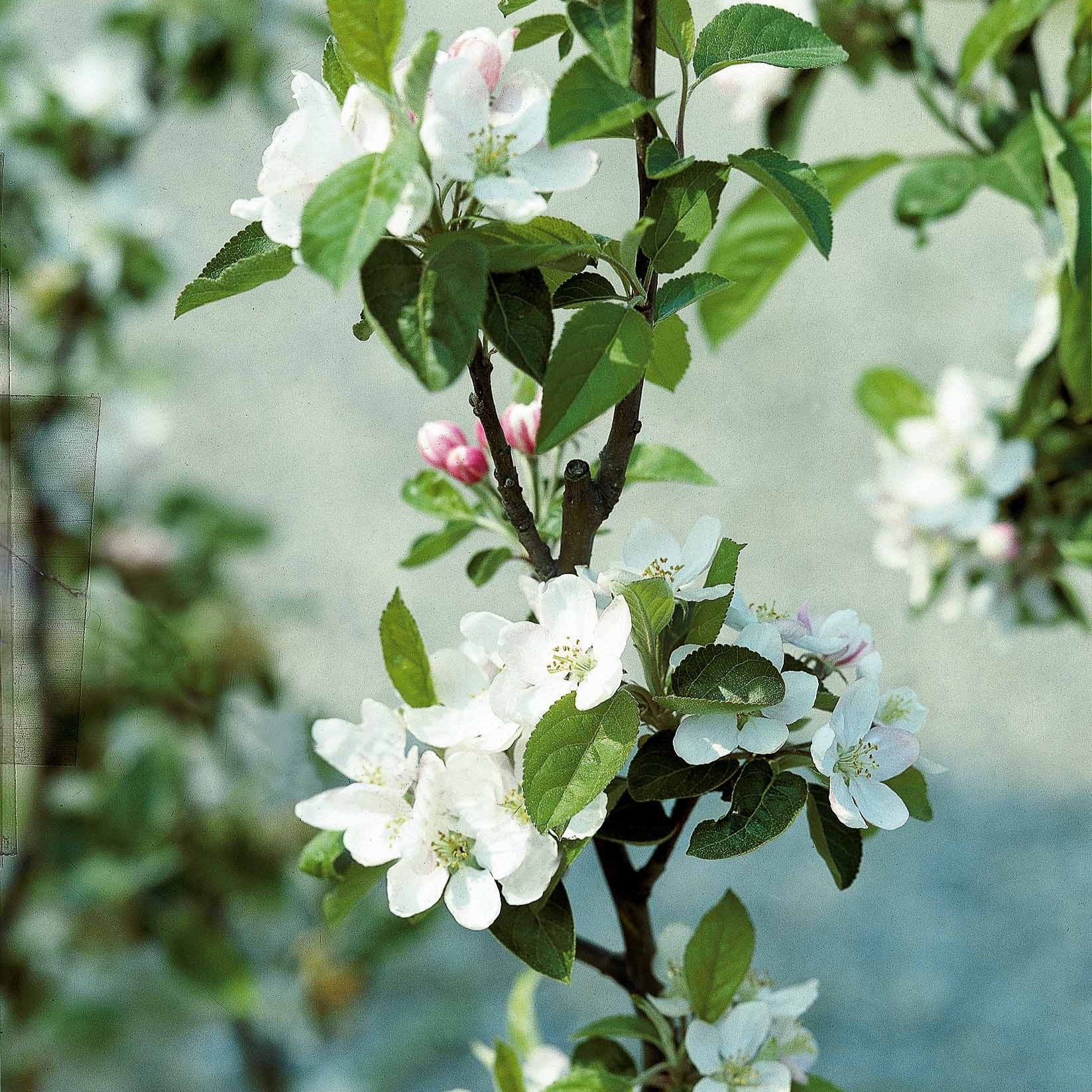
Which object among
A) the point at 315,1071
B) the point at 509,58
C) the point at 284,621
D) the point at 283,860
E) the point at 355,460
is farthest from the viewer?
the point at 355,460

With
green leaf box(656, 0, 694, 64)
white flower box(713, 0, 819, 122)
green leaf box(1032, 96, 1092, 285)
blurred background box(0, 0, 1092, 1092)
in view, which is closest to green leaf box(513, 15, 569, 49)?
green leaf box(656, 0, 694, 64)

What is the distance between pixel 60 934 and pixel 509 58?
0.99 meters

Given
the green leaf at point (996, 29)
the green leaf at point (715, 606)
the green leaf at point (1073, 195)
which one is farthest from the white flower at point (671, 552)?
the green leaf at point (996, 29)

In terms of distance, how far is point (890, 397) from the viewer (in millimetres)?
900

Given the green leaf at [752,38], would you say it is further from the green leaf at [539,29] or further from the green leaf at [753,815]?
the green leaf at [753,815]

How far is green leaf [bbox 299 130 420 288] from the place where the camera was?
27cm

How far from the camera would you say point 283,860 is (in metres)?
1.10

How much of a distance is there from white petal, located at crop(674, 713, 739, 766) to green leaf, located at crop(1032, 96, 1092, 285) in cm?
38

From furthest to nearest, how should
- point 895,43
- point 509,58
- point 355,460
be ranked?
point 355,460 → point 895,43 → point 509,58

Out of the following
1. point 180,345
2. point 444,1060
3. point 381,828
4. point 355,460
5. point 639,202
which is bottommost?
Result: point 444,1060

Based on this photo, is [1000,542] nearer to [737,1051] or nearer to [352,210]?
[737,1051]

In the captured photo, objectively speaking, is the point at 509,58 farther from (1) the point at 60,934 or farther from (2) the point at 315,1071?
(2) the point at 315,1071

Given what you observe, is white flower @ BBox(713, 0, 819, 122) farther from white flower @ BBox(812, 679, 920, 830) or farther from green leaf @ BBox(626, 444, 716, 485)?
white flower @ BBox(812, 679, 920, 830)

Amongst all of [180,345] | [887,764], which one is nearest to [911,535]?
[887,764]
